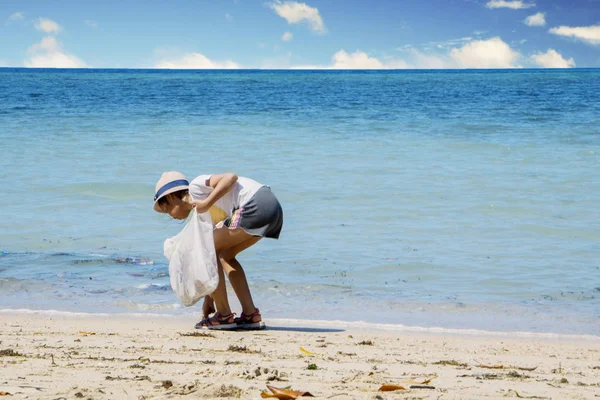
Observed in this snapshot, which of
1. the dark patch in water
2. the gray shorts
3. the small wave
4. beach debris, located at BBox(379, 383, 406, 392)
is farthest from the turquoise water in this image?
beach debris, located at BBox(379, 383, 406, 392)

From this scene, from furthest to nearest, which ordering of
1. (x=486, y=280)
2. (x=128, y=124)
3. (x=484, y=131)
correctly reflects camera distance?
1. (x=128, y=124)
2. (x=484, y=131)
3. (x=486, y=280)

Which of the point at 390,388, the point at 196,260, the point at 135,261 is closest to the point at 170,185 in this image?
the point at 196,260

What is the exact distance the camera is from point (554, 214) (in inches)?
358

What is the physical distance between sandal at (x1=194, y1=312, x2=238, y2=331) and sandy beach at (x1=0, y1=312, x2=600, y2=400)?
0.13 meters

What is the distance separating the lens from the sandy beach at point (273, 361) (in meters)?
3.35

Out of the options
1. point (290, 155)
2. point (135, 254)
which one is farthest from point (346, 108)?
point (135, 254)

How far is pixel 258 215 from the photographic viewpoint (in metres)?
4.79

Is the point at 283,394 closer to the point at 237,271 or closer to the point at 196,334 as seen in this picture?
the point at 196,334

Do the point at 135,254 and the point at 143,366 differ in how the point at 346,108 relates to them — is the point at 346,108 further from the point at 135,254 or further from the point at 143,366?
the point at 143,366

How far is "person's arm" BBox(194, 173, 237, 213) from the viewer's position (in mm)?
4586

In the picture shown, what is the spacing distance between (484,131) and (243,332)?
15230 mm

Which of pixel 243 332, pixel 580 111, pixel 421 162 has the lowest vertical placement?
pixel 243 332

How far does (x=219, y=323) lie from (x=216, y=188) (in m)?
1.08

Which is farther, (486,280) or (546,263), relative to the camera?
(546,263)
